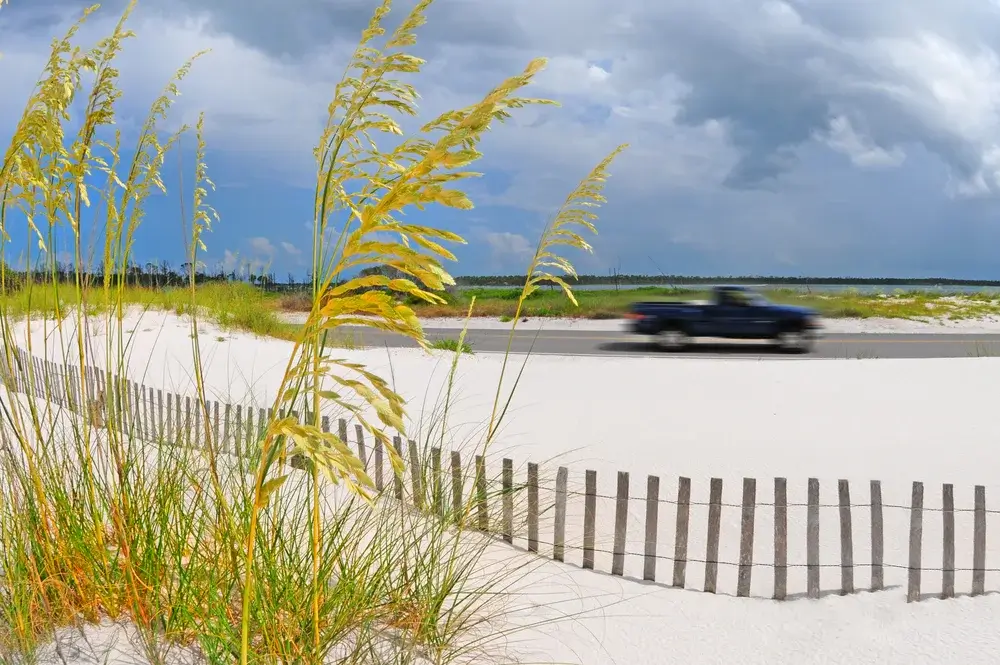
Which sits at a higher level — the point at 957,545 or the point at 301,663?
the point at 301,663

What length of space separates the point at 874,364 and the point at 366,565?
9.56 m

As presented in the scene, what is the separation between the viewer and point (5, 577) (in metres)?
2.96

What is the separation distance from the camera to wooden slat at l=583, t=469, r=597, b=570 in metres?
4.95

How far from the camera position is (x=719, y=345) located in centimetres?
1554

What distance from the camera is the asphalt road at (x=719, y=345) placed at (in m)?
14.8

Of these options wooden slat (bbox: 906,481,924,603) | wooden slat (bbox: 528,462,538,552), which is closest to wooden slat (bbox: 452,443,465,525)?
wooden slat (bbox: 528,462,538,552)

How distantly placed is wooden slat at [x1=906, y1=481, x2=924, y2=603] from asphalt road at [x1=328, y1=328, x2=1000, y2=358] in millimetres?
9136

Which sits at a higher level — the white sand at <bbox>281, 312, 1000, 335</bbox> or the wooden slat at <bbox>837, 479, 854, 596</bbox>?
the white sand at <bbox>281, 312, 1000, 335</bbox>

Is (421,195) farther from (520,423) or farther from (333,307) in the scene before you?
(520,423)

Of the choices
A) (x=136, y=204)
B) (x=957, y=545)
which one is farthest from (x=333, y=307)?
(x=957, y=545)

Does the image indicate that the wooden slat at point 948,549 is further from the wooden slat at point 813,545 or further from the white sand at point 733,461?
the wooden slat at point 813,545

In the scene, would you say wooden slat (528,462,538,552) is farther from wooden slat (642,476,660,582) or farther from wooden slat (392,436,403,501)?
wooden slat (392,436,403,501)

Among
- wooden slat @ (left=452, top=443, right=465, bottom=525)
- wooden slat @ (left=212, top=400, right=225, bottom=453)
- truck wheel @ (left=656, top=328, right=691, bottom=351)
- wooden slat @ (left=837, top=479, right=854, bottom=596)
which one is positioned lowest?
wooden slat @ (left=837, top=479, right=854, bottom=596)

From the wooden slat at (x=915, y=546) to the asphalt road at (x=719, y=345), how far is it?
9.14 meters
